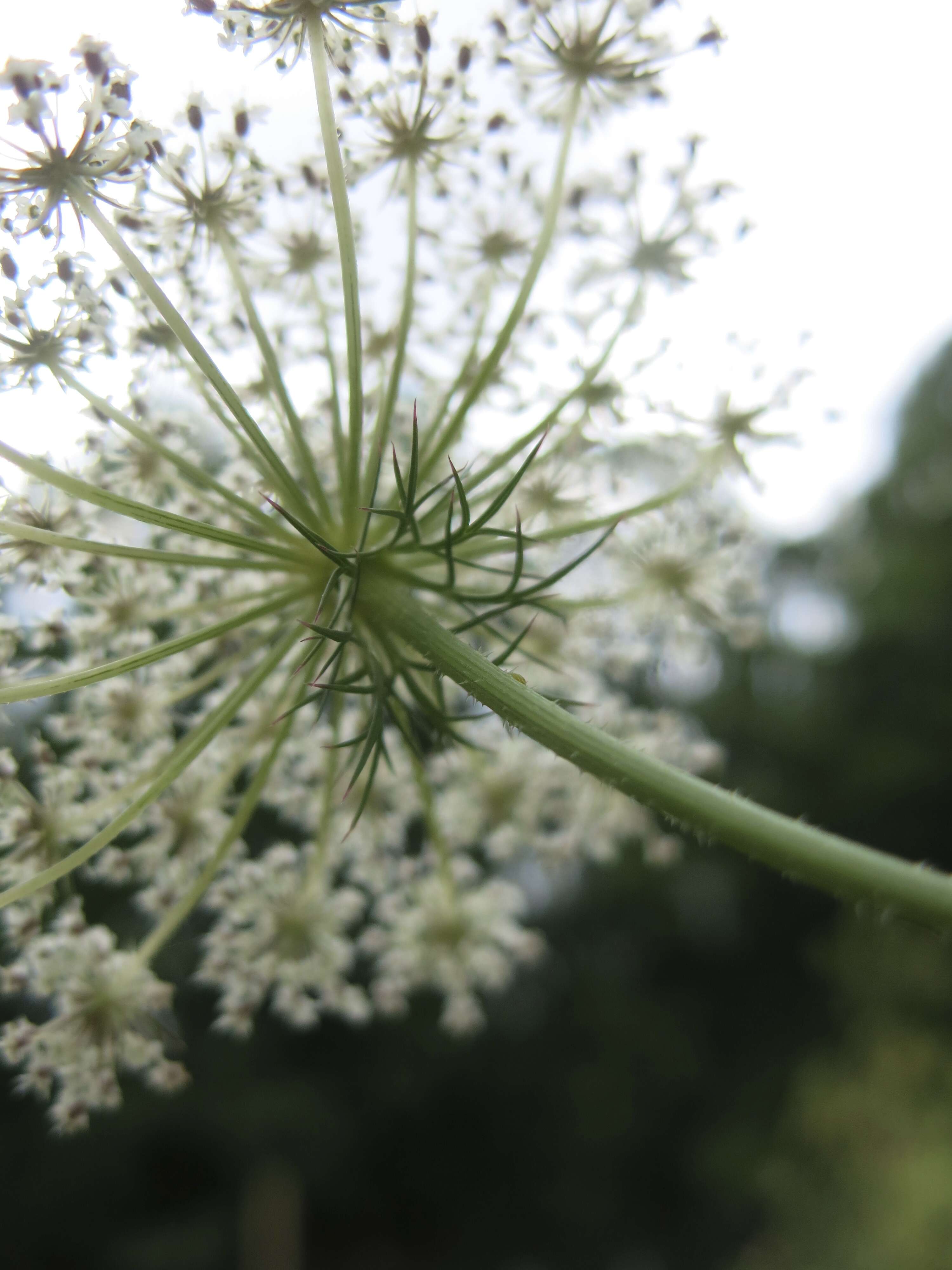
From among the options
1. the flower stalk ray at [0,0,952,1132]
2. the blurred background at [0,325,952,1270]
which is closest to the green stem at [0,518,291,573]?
the flower stalk ray at [0,0,952,1132]

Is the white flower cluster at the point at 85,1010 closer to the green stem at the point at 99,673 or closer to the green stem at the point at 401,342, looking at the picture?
the green stem at the point at 99,673

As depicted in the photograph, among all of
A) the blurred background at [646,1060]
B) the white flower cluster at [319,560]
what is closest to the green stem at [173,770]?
the white flower cluster at [319,560]

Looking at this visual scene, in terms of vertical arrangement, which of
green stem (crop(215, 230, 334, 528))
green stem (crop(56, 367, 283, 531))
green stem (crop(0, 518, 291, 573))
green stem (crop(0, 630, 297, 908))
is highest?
green stem (crop(215, 230, 334, 528))

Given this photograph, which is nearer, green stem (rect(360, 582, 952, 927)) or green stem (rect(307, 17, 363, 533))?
green stem (rect(360, 582, 952, 927))

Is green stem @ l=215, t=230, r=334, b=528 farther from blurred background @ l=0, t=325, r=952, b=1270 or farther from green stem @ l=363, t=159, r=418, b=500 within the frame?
blurred background @ l=0, t=325, r=952, b=1270

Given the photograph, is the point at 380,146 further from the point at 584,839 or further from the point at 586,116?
the point at 584,839

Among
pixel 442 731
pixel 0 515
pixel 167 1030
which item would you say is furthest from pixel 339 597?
pixel 167 1030

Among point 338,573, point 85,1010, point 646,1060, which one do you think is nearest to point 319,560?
point 338,573
